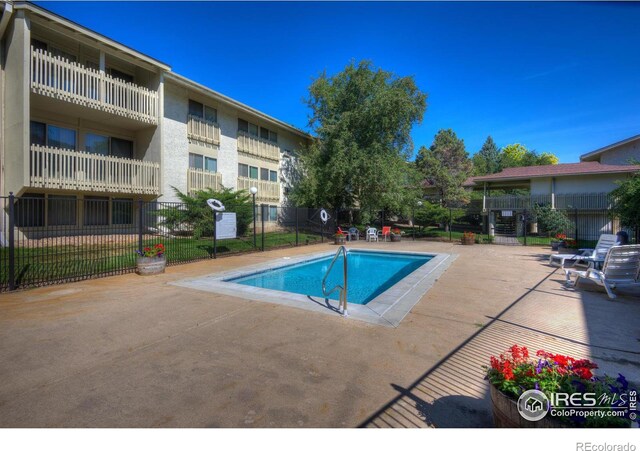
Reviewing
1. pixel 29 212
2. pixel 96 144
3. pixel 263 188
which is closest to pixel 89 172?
pixel 96 144

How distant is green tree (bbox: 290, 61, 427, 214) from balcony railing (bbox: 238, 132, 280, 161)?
102 inches

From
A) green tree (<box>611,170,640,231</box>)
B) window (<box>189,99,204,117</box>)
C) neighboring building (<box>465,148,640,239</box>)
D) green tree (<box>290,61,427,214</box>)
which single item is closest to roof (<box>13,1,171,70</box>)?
window (<box>189,99,204,117</box>)

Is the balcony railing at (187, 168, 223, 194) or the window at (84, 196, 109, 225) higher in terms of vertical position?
the balcony railing at (187, 168, 223, 194)

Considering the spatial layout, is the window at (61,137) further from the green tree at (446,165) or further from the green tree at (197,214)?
the green tree at (446,165)

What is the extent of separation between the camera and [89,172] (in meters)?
12.9

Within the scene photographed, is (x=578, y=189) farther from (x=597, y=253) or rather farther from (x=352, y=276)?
(x=352, y=276)

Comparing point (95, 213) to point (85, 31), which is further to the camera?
point (95, 213)

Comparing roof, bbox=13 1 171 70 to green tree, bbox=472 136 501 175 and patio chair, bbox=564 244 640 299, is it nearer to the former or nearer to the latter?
patio chair, bbox=564 244 640 299

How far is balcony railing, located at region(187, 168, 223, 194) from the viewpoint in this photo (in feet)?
56.6

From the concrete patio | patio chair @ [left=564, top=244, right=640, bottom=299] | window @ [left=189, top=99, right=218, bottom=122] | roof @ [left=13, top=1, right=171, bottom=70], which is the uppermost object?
roof @ [left=13, top=1, right=171, bottom=70]

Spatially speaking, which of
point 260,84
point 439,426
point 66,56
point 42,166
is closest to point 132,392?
point 439,426

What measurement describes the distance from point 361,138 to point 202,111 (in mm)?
10136

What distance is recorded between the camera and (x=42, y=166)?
11484 millimetres
